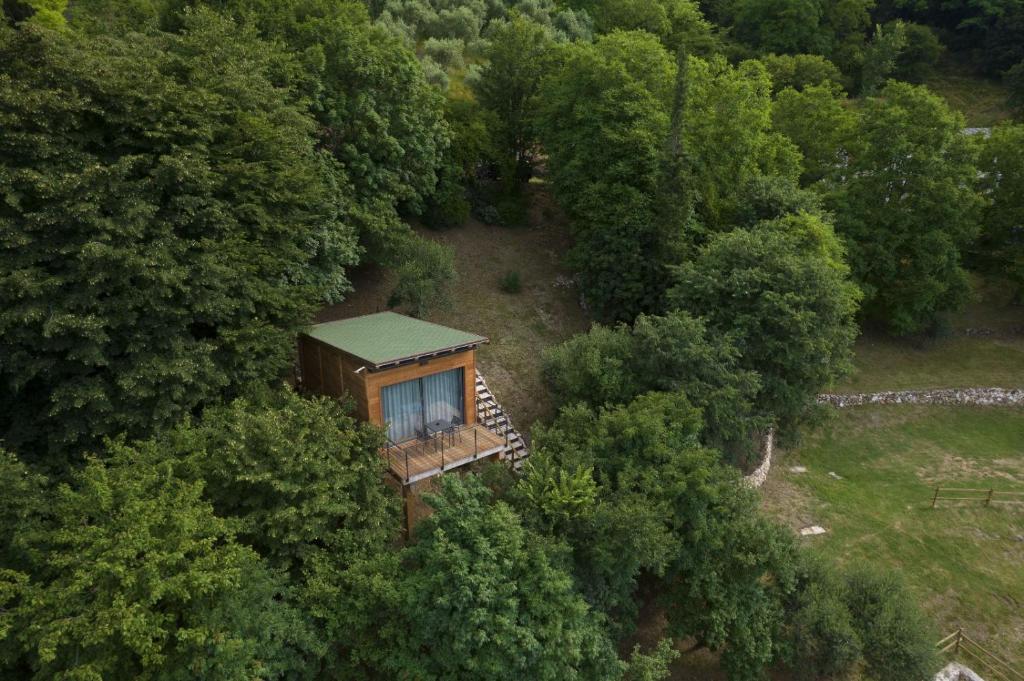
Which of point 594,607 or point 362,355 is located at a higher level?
point 362,355

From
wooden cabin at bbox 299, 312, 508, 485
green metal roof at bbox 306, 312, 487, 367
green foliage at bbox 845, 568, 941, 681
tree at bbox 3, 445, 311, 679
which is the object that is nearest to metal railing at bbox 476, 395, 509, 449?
wooden cabin at bbox 299, 312, 508, 485

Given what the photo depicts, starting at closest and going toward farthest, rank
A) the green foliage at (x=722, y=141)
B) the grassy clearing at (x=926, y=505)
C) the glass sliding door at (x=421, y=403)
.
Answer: the glass sliding door at (x=421, y=403) → the grassy clearing at (x=926, y=505) → the green foliage at (x=722, y=141)

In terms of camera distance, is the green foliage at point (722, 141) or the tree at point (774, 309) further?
the green foliage at point (722, 141)

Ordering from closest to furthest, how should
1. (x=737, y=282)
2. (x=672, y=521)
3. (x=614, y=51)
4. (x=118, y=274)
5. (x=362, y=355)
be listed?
1. (x=118, y=274)
2. (x=672, y=521)
3. (x=362, y=355)
4. (x=737, y=282)
5. (x=614, y=51)

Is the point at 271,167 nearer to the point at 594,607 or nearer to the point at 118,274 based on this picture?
the point at 118,274

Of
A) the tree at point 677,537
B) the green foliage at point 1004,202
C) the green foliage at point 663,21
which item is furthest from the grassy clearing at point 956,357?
the green foliage at point 663,21

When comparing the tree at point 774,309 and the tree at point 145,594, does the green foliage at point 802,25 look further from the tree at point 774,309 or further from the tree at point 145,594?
the tree at point 145,594

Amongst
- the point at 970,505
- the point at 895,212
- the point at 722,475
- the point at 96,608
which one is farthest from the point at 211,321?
the point at 895,212
